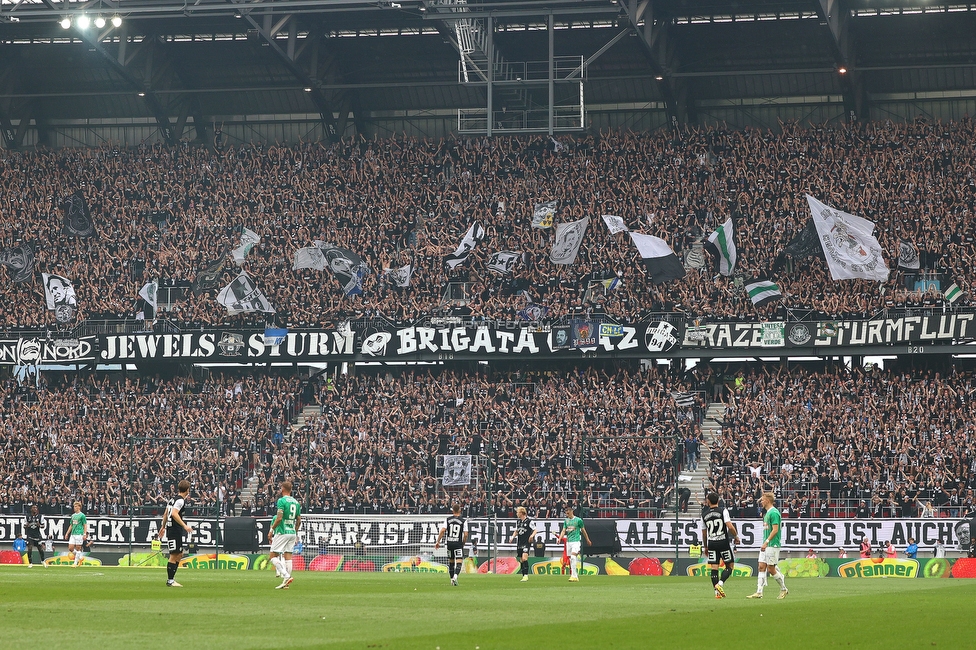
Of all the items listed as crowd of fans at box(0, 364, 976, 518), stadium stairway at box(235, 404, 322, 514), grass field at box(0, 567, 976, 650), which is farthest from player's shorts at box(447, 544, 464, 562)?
stadium stairway at box(235, 404, 322, 514)

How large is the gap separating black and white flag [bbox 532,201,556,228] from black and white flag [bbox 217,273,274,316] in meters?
12.6

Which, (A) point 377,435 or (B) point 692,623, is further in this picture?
(A) point 377,435

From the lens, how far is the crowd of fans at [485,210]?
53656mm

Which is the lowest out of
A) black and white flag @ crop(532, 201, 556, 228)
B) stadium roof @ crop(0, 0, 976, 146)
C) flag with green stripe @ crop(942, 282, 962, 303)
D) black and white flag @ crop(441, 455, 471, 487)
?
black and white flag @ crop(441, 455, 471, 487)

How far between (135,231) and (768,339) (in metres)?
30.5

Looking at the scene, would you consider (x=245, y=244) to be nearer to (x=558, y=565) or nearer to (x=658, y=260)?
(x=658, y=260)

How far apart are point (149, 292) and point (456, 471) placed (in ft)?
62.2

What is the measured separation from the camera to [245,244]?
59.4 metres

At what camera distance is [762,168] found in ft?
186

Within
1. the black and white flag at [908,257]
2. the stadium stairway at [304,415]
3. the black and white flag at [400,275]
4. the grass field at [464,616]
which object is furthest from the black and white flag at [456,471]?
the black and white flag at [908,257]

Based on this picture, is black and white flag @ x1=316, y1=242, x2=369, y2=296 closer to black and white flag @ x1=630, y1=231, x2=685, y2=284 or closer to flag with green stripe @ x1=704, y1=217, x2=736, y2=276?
black and white flag @ x1=630, y1=231, x2=685, y2=284

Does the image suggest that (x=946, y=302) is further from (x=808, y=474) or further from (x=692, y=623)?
(x=692, y=623)

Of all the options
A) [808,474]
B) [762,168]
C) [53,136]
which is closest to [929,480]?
[808,474]

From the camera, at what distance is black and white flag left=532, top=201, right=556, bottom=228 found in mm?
57219
